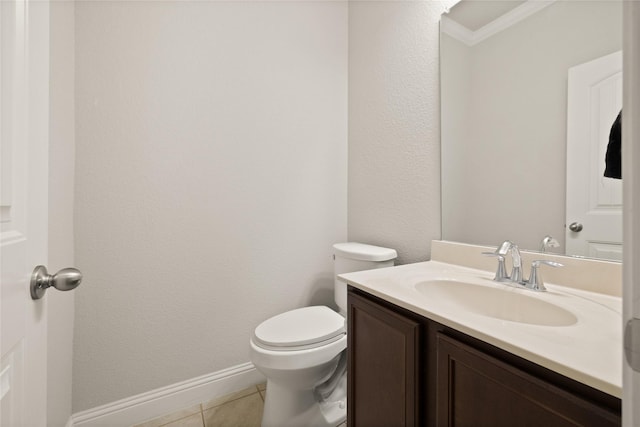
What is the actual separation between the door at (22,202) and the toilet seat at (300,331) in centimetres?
71

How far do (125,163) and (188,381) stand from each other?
3.73 ft

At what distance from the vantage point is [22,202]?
0.45 m

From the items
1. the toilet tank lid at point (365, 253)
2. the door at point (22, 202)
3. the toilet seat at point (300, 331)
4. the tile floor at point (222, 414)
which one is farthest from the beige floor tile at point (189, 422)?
the toilet tank lid at point (365, 253)

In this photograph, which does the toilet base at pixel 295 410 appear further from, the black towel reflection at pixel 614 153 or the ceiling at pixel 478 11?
the ceiling at pixel 478 11

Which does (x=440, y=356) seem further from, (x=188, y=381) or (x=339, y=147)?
(x=339, y=147)

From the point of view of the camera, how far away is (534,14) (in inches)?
37.5

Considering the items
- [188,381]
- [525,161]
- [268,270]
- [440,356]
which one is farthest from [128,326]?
[525,161]

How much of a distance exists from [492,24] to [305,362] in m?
1.57

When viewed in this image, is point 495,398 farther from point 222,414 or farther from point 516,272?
point 222,414

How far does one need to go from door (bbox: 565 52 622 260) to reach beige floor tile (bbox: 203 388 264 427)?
1.53m

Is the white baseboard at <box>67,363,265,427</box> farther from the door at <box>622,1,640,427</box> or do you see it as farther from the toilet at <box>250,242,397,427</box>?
the door at <box>622,1,640,427</box>

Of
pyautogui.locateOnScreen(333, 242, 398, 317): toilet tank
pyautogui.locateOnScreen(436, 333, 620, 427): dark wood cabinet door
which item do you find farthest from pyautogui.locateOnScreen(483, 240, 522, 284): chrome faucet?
pyautogui.locateOnScreen(333, 242, 398, 317): toilet tank

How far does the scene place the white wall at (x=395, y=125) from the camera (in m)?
1.31

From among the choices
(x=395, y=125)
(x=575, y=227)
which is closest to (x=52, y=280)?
(x=575, y=227)
